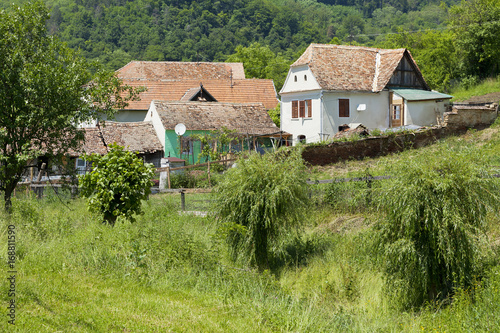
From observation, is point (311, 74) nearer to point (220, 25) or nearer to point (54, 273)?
point (54, 273)

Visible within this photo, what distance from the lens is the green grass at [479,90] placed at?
35841 mm

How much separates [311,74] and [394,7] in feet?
532

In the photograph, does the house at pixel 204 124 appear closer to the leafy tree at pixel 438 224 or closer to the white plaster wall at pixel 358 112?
the white plaster wall at pixel 358 112

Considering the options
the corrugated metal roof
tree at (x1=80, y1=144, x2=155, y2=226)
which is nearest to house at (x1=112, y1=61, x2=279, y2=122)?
the corrugated metal roof

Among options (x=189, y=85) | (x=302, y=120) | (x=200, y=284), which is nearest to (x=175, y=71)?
(x=189, y=85)

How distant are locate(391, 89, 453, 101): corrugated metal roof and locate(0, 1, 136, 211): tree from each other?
22243 millimetres

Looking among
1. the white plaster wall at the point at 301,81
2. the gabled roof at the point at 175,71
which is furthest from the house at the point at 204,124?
the gabled roof at the point at 175,71

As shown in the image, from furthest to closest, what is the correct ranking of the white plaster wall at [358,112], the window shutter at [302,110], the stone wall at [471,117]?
the window shutter at [302,110] < the white plaster wall at [358,112] < the stone wall at [471,117]

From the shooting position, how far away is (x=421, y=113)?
3228cm

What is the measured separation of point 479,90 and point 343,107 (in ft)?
37.1

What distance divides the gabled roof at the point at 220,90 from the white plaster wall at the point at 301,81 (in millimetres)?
9639

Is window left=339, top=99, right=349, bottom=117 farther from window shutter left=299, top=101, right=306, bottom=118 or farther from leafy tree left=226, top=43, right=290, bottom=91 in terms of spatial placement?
leafy tree left=226, top=43, right=290, bottom=91

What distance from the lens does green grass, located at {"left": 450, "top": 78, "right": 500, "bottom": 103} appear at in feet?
118

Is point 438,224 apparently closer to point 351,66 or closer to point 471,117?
point 471,117
